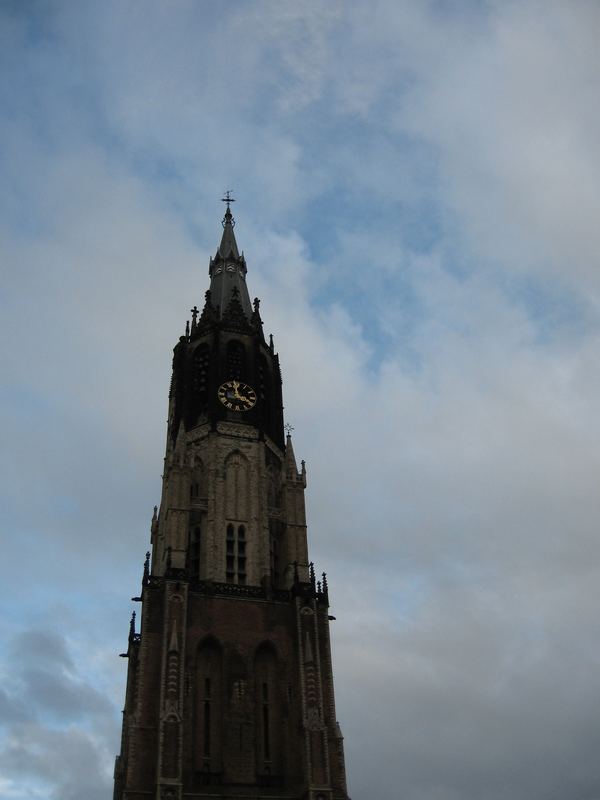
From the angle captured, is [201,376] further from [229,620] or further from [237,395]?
[229,620]

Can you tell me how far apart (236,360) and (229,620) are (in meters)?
23.8

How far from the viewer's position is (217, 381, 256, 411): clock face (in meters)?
65.6

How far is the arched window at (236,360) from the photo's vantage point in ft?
222

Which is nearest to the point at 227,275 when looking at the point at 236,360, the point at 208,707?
the point at 236,360

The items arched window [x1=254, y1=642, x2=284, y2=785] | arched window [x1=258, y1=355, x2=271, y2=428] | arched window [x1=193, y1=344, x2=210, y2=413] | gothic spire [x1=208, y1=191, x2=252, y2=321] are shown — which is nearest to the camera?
arched window [x1=254, y1=642, x2=284, y2=785]

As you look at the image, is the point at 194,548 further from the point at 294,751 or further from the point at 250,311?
the point at 250,311

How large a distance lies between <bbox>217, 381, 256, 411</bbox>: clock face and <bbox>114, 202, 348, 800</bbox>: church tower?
0.10 metres

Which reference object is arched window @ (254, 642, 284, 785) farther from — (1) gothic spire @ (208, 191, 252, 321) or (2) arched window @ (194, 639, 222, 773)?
(1) gothic spire @ (208, 191, 252, 321)

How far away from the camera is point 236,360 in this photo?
6900 cm

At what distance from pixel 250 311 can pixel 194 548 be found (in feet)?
87.0

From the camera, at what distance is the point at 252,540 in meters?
58.8

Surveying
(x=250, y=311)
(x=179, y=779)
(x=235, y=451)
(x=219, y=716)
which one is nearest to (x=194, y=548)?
(x=235, y=451)

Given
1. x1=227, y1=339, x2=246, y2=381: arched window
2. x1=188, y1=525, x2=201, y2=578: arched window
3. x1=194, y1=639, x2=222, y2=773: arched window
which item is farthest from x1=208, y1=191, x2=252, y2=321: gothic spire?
x1=194, y1=639, x2=222, y2=773: arched window

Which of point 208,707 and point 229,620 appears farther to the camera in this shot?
point 229,620
